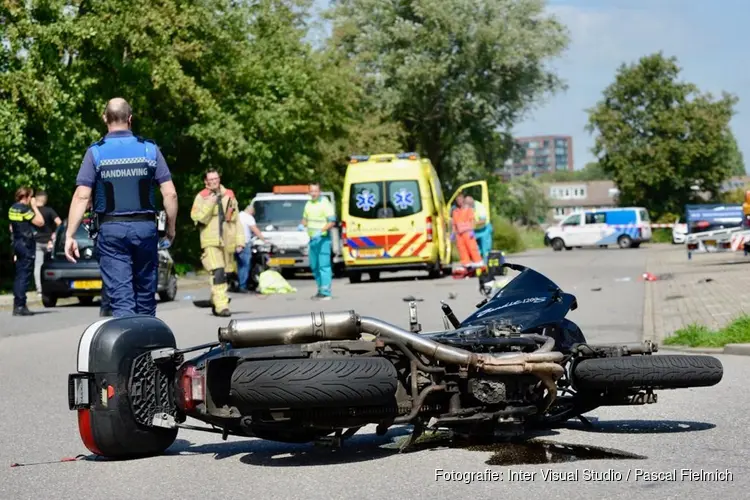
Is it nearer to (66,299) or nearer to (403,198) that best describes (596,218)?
(403,198)

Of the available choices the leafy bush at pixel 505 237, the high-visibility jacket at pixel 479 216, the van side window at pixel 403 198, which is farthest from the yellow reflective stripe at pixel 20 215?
the leafy bush at pixel 505 237

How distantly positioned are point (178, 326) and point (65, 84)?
1659 centimetres

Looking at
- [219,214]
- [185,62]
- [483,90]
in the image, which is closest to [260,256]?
[219,214]

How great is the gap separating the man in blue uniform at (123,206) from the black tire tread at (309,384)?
95.2 inches

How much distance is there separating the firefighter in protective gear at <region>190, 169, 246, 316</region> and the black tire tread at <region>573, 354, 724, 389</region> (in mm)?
10530

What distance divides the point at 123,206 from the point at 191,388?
2368 mm

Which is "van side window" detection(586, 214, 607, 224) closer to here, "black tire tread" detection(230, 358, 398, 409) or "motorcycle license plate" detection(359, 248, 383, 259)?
"motorcycle license plate" detection(359, 248, 383, 259)

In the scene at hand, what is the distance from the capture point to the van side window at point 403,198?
30.4 meters

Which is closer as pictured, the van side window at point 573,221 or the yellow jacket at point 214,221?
the yellow jacket at point 214,221

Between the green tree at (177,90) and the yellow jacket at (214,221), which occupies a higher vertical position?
the green tree at (177,90)

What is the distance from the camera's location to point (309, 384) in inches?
238

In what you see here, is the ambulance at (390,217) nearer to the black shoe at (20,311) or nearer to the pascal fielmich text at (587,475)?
the black shoe at (20,311)

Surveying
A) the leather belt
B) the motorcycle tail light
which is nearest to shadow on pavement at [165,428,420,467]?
the motorcycle tail light

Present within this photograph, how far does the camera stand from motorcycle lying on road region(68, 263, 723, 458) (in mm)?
6117
